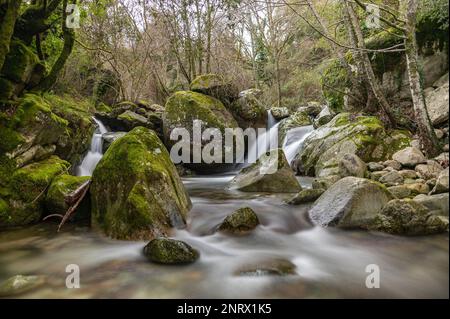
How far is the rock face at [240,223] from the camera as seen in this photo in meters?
4.16

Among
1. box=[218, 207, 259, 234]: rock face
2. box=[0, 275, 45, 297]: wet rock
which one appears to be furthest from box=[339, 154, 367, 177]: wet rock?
box=[0, 275, 45, 297]: wet rock

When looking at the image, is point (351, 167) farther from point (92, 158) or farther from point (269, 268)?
point (92, 158)

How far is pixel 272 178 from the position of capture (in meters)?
6.61

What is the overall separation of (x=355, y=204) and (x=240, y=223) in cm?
150

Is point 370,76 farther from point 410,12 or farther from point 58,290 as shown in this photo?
point 58,290

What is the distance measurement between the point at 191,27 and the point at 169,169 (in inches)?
474

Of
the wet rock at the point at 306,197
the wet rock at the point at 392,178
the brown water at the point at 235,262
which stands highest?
the wet rock at the point at 392,178

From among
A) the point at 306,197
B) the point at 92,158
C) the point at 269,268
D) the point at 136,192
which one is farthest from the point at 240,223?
the point at 92,158

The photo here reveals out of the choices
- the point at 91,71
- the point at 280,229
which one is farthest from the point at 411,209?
the point at 91,71

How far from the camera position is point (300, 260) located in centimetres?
322

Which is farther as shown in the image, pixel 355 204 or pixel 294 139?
pixel 294 139

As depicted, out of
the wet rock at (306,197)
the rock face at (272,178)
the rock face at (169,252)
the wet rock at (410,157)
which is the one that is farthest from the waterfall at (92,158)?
the wet rock at (410,157)

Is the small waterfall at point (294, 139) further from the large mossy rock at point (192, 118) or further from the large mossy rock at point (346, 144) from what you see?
the large mossy rock at point (192, 118)

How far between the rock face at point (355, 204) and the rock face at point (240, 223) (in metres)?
0.89
